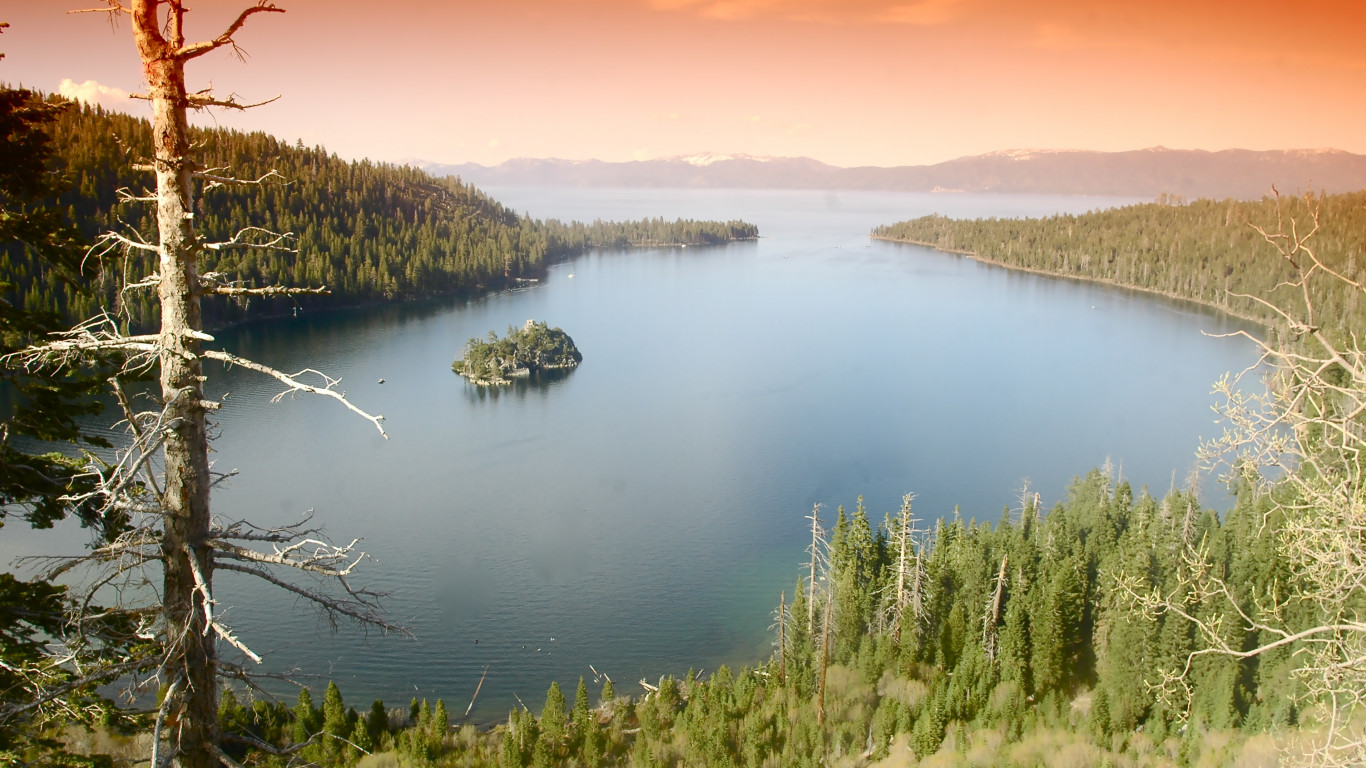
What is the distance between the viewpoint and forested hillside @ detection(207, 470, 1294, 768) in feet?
37.3

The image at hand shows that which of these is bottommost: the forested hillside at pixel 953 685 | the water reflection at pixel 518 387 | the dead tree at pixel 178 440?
the forested hillside at pixel 953 685

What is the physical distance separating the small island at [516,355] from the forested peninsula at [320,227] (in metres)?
8.08

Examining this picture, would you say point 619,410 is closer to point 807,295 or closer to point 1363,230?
point 807,295

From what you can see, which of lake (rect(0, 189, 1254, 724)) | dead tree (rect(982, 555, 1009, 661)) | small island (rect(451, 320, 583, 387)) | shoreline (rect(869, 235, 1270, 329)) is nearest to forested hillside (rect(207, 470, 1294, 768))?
dead tree (rect(982, 555, 1009, 661))

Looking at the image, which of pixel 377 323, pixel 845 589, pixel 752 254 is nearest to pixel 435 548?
pixel 845 589

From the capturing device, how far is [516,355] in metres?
36.7

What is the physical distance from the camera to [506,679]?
1475cm

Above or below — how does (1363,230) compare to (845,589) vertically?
above

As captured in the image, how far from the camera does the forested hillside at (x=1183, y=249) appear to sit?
4988cm

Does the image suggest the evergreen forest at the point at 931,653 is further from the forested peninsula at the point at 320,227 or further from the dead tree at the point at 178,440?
the forested peninsula at the point at 320,227

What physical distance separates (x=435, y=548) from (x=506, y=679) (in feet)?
17.9

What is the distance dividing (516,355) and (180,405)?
3411cm

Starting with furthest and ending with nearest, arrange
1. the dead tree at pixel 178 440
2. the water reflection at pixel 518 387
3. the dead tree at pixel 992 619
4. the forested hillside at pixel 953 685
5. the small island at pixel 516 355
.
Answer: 1. the small island at pixel 516 355
2. the water reflection at pixel 518 387
3. the dead tree at pixel 992 619
4. the forested hillside at pixel 953 685
5. the dead tree at pixel 178 440

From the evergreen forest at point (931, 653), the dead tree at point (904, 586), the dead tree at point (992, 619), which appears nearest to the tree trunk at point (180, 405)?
the evergreen forest at point (931, 653)
